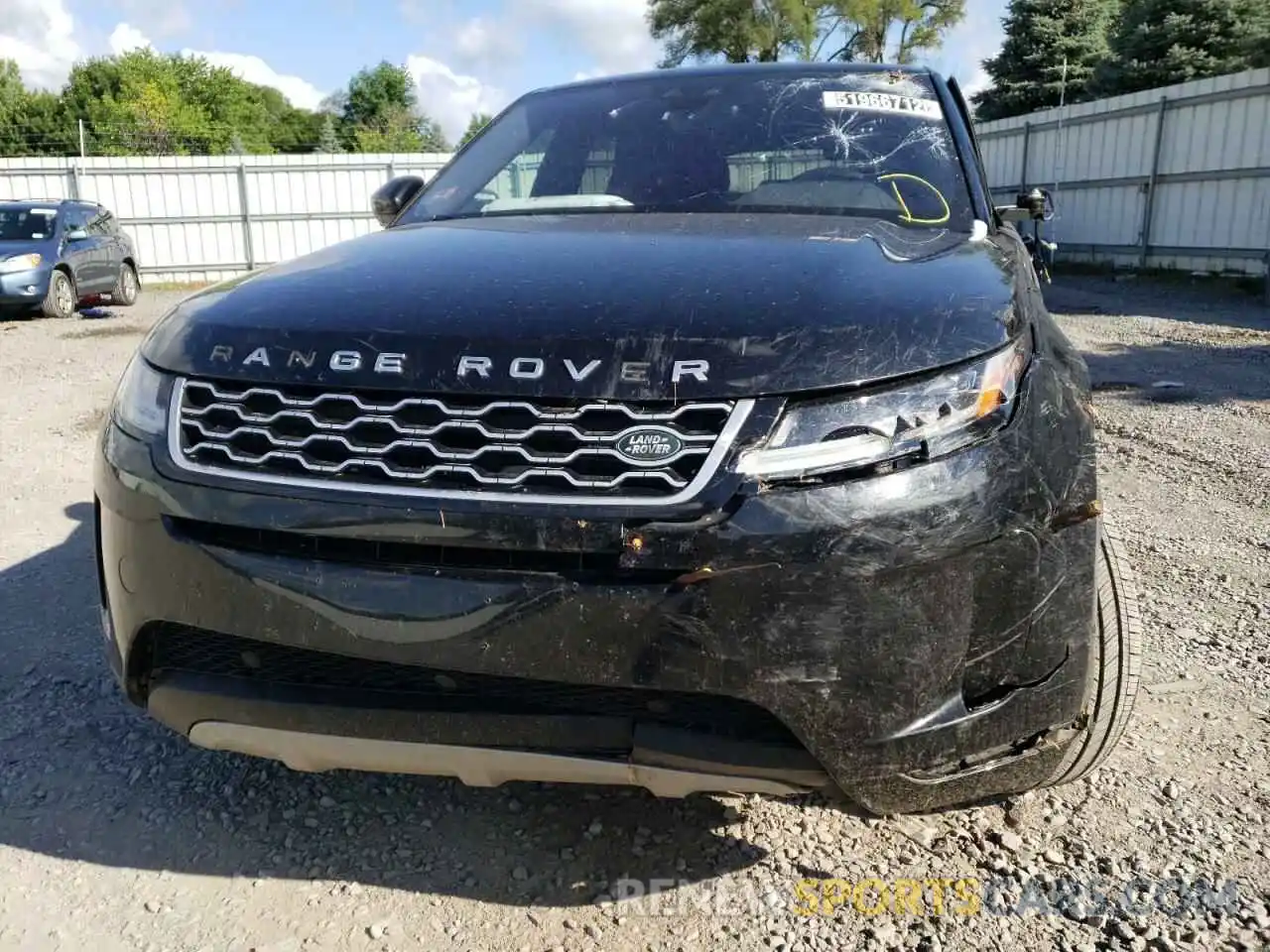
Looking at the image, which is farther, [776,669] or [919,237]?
[919,237]

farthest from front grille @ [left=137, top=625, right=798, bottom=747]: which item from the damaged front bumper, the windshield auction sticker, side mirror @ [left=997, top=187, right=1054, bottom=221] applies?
side mirror @ [left=997, top=187, right=1054, bottom=221]

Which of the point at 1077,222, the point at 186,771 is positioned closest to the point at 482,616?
the point at 186,771

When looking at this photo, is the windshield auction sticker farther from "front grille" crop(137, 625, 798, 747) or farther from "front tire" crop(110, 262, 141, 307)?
"front tire" crop(110, 262, 141, 307)

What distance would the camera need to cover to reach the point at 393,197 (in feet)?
11.1

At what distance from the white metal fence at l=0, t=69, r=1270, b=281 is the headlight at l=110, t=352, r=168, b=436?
538 inches

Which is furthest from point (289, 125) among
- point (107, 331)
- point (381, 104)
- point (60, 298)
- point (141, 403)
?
point (141, 403)

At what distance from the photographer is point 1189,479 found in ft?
15.7

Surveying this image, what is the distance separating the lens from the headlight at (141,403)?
1.85m

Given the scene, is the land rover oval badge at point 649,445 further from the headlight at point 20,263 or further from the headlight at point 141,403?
the headlight at point 20,263

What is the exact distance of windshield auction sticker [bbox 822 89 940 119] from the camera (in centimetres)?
292

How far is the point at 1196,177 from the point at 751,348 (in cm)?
1482

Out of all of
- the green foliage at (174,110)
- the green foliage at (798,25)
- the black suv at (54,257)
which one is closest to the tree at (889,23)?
the green foliage at (798,25)

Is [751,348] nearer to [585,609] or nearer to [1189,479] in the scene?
[585,609]

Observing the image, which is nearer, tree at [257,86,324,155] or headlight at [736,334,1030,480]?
headlight at [736,334,1030,480]
